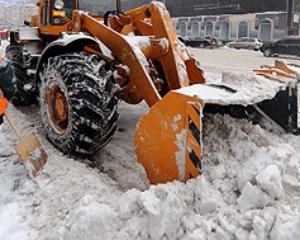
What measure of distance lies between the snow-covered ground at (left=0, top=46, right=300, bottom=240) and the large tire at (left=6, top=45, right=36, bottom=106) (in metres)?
2.74

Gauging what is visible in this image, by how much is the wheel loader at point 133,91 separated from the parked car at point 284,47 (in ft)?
68.2

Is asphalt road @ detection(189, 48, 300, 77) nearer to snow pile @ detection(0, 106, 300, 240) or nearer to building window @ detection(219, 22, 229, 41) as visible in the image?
snow pile @ detection(0, 106, 300, 240)

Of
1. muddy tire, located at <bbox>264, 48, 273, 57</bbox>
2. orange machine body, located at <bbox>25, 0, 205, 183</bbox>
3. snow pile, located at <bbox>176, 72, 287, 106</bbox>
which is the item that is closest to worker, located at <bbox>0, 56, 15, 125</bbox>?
orange machine body, located at <bbox>25, 0, 205, 183</bbox>

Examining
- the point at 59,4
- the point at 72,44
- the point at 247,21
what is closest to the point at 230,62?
the point at 59,4

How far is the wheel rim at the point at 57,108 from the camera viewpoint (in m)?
4.47

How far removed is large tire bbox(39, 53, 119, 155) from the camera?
12.8ft

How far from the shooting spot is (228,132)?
351cm

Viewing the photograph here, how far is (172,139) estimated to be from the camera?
3188mm

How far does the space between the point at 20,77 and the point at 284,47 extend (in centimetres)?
2133

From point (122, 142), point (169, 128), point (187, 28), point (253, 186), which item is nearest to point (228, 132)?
point (169, 128)

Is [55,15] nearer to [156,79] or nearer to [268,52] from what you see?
[156,79]

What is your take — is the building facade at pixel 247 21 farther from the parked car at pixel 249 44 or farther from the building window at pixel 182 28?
the parked car at pixel 249 44

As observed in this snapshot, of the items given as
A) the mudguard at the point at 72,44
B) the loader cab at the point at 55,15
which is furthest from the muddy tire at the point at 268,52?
the mudguard at the point at 72,44

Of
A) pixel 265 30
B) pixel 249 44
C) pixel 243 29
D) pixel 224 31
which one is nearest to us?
pixel 249 44
